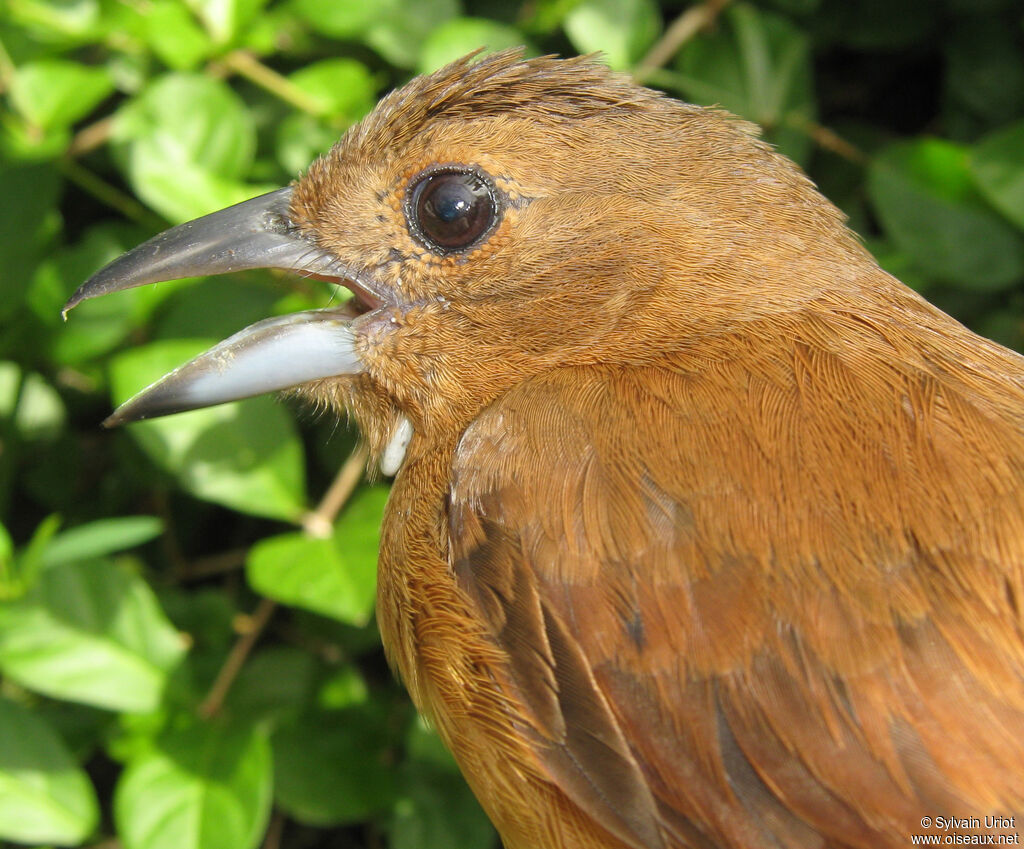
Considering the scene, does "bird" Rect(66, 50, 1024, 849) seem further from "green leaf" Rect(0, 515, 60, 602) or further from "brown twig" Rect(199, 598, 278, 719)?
"brown twig" Rect(199, 598, 278, 719)

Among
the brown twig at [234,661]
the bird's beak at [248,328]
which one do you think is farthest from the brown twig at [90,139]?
the brown twig at [234,661]

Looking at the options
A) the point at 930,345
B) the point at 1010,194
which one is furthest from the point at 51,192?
the point at 1010,194

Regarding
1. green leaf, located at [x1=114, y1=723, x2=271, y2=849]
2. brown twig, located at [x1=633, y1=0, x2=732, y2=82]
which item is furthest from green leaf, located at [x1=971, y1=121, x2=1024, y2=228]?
green leaf, located at [x1=114, y1=723, x2=271, y2=849]

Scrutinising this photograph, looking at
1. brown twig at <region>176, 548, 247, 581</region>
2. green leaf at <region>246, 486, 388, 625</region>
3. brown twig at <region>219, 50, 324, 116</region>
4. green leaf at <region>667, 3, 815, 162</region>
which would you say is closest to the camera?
green leaf at <region>246, 486, 388, 625</region>

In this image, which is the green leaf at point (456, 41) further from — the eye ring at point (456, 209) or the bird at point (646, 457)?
the eye ring at point (456, 209)

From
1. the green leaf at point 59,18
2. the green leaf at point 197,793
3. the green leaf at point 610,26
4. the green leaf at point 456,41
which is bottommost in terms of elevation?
the green leaf at point 197,793

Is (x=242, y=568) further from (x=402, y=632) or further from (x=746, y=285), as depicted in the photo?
(x=746, y=285)
